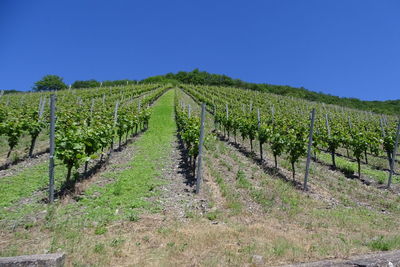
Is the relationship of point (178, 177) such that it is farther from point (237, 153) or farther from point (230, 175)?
point (237, 153)

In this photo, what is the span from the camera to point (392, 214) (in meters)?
7.94

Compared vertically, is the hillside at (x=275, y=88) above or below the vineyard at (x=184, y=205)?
above

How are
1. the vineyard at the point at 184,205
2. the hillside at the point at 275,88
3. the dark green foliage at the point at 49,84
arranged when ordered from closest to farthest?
the vineyard at the point at 184,205 < the hillside at the point at 275,88 < the dark green foliage at the point at 49,84

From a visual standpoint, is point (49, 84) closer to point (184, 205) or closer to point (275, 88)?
point (275, 88)

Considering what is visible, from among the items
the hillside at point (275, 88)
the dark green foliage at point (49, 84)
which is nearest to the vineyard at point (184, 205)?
the hillside at point (275, 88)

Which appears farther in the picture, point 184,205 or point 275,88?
point 275,88

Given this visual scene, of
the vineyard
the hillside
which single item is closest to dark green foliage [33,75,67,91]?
the hillside

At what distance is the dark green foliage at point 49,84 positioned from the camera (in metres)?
80.2

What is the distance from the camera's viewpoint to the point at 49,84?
266 feet

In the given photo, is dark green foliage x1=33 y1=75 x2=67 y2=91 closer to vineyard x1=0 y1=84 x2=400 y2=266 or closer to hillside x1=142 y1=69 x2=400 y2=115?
hillside x1=142 y1=69 x2=400 y2=115

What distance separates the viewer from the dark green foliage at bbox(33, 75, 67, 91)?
8019 cm

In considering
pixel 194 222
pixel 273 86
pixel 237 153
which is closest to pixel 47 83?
pixel 273 86

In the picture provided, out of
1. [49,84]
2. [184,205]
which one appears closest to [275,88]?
[49,84]

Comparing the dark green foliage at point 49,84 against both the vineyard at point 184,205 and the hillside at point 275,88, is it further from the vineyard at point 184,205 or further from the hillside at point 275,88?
the vineyard at point 184,205
